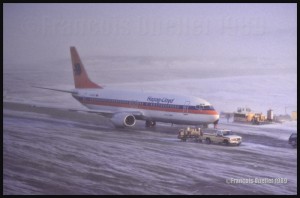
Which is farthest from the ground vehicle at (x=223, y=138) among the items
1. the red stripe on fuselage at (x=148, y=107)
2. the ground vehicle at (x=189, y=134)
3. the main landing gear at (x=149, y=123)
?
the main landing gear at (x=149, y=123)

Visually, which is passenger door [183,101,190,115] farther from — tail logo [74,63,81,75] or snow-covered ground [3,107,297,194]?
tail logo [74,63,81,75]

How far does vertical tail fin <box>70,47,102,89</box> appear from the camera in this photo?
52.5 metres

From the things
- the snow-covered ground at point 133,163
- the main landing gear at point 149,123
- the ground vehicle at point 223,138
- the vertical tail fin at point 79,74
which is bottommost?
the snow-covered ground at point 133,163

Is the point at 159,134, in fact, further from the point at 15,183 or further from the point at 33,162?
the point at 15,183


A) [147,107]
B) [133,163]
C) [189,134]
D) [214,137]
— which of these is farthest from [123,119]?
[133,163]

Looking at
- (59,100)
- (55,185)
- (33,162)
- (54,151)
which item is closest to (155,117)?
(54,151)

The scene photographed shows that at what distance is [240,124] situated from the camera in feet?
164

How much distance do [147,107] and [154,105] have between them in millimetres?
885

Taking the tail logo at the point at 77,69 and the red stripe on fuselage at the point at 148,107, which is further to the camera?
the tail logo at the point at 77,69

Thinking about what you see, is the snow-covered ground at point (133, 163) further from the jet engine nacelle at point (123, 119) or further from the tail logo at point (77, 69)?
the tail logo at point (77, 69)

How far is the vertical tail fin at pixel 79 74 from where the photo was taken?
172 feet

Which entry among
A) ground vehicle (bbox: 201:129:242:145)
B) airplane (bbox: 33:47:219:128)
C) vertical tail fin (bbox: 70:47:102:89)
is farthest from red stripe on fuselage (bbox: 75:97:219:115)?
ground vehicle (bbox: 201:129:242:145)

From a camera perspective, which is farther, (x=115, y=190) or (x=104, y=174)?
(x=104, y=174)

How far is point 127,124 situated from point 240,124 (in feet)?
46.8
